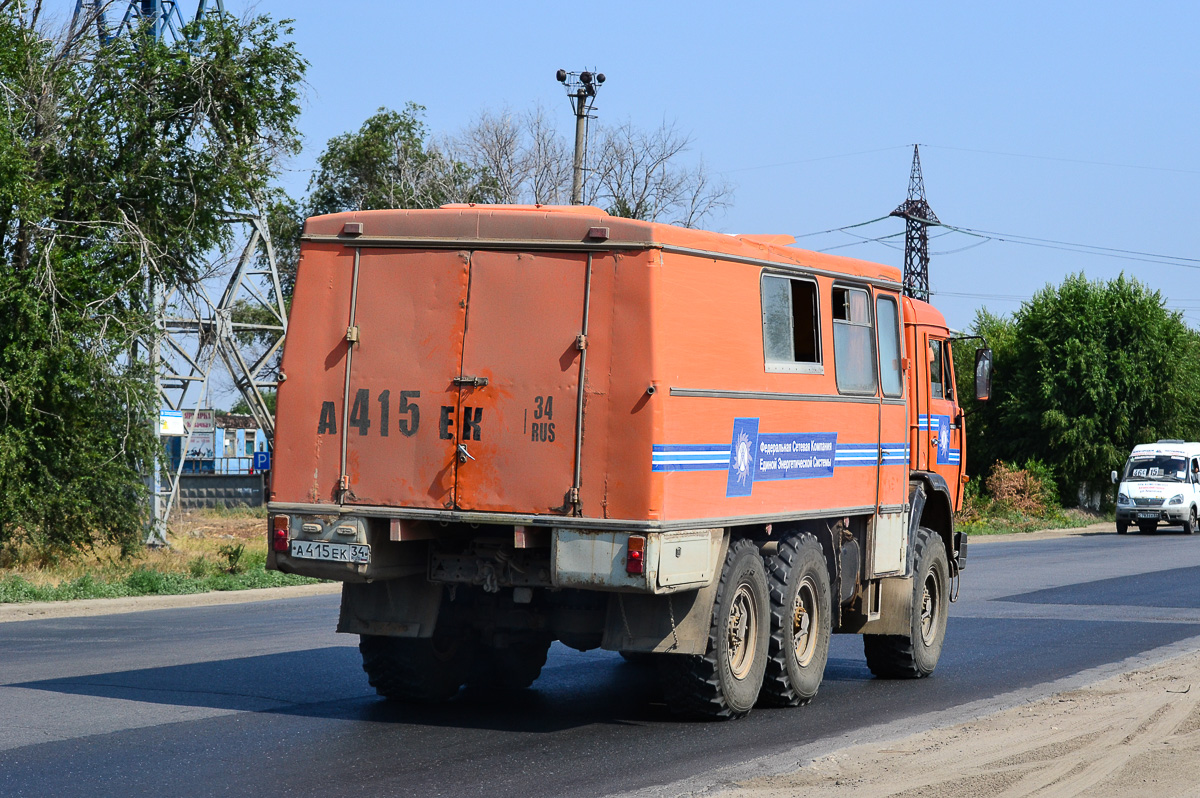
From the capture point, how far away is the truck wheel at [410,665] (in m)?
9.86

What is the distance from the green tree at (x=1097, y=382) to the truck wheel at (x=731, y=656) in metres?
A: 49.7

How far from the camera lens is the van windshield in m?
43.5

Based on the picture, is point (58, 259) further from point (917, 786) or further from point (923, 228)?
point (923, 228)

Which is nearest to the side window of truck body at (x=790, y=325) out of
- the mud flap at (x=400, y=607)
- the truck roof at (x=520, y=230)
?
the truck roof at (x=520, y=230)

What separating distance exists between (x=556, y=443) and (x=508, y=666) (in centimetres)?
268

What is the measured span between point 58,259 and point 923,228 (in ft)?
230

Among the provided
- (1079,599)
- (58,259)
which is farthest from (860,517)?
(58,259)

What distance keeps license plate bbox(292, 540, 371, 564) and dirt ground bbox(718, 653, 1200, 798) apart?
9.36 ft

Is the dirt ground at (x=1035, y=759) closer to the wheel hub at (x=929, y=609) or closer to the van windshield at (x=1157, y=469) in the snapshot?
the wheel hub at (x=929, y=609)

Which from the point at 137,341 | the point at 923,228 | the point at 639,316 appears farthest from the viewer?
the point at 923,228

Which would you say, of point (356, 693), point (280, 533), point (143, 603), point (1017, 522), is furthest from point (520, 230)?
point (1017, 522)

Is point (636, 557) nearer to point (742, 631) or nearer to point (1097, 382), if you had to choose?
point (742, 631)

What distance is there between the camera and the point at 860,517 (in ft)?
36.8

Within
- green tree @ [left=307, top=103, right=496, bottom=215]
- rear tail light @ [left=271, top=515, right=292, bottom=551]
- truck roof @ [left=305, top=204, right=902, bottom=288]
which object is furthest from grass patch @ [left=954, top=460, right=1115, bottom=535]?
rear tail light @ [left=271, top=515, right=292, bottom=551]
